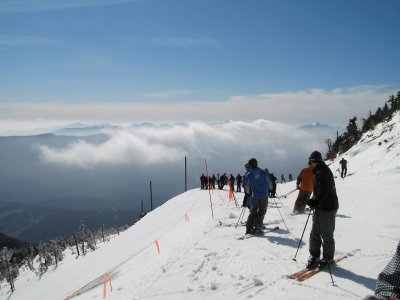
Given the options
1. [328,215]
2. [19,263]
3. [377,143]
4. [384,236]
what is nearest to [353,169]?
[377,143]

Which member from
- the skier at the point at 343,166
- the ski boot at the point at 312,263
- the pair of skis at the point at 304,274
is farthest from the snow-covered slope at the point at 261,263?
the skier at the point at 343,166

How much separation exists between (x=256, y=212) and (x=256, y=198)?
50 centimetres

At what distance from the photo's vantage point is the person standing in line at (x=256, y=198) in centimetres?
1129

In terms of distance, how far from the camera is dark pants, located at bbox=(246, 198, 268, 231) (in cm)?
1127

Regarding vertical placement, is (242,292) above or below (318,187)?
below

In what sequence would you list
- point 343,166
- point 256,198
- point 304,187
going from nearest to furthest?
point 256,198
point 304,187
point 343,166

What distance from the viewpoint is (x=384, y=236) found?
978cm

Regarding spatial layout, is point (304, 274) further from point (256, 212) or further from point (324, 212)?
point (256, 212)

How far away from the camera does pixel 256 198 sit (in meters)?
11.3

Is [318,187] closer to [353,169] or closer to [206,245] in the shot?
[206,245]

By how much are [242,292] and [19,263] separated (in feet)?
489

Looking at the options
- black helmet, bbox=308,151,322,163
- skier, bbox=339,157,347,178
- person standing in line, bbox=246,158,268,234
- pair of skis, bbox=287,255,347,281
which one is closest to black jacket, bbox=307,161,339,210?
black helmet, bbox=308,151,322,163

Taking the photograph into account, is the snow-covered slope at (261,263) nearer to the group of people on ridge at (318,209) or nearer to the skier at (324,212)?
the skier at (324,212)

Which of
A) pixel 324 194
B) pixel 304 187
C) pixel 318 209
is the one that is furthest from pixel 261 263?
pixel 304 187
